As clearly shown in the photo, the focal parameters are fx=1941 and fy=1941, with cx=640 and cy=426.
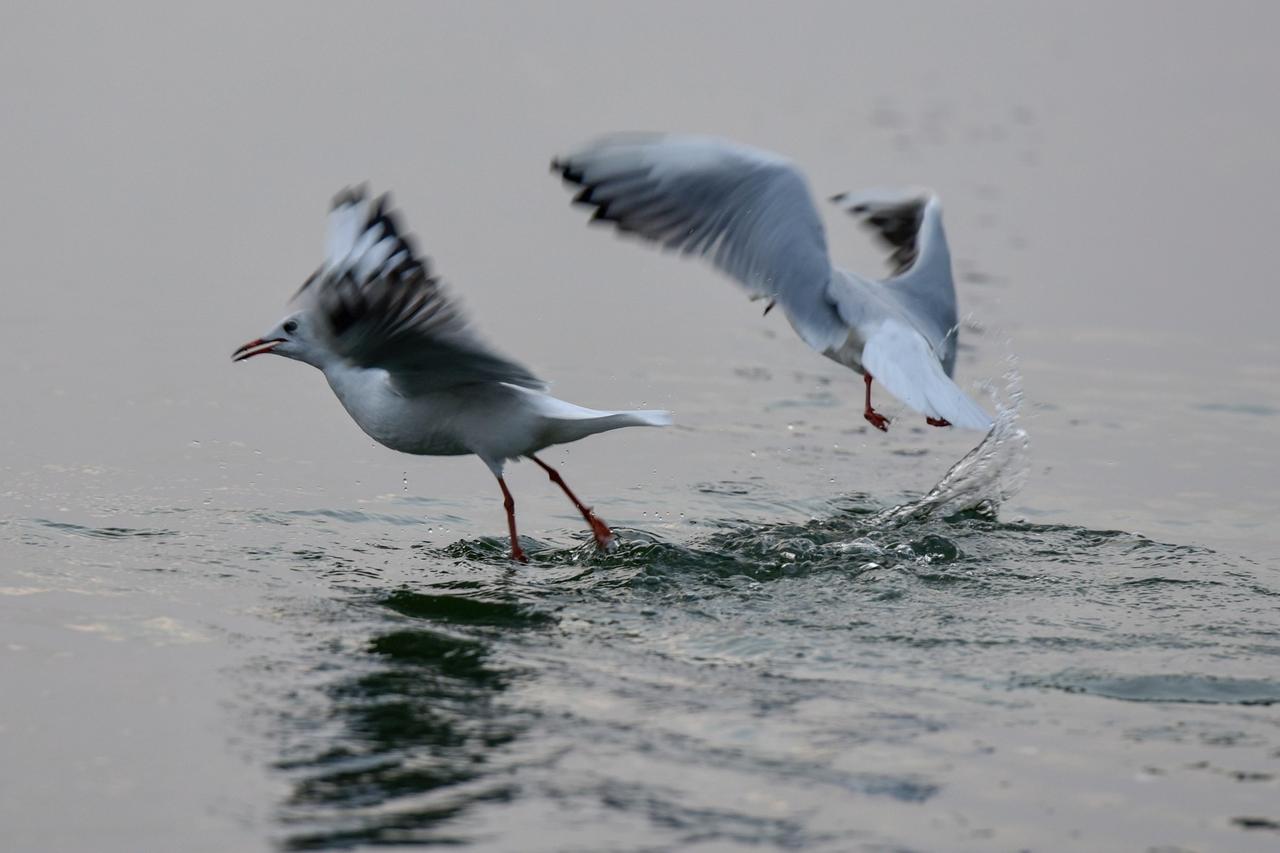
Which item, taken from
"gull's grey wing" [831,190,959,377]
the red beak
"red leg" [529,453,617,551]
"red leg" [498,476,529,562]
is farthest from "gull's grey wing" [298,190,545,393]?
"gull's grey wing" [831,190,959,377]

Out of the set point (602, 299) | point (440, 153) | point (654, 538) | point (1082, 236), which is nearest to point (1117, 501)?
point (654, 538)

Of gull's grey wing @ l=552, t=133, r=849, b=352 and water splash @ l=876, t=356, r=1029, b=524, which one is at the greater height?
gull's grey wing @ l=552, t=133, r=849, b=352

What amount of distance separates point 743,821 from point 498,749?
730 mm

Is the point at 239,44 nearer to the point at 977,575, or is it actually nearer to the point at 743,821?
the point at 977,575

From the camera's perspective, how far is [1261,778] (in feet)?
16.8

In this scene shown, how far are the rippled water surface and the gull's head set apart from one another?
66 centimetres

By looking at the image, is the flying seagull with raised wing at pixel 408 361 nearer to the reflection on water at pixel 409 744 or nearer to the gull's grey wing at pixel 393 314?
the gull's grey wing at pixel 393 314

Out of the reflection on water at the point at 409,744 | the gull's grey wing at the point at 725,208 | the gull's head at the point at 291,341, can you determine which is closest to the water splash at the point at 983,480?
the gull's grey wing at the point at 725,208

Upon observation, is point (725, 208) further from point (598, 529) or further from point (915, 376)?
point (598, 529)

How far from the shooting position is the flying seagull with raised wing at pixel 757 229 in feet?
23.1

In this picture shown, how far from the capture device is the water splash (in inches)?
A: 305

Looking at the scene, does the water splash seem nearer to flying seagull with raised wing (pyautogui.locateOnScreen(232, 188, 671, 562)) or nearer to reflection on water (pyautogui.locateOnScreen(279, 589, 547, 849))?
flying seagull with raised wing (pyautogui.locateOnScreen(232, 188, 671, 562))

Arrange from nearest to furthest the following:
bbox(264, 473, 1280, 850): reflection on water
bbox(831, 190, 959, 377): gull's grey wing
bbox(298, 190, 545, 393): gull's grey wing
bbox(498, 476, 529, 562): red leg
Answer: bbox(264, 473, 1280, 850): reflection on water
bbox(298, 190, 545, 393): gull's grey wing
bbox(498, 476, 529, 562): red leg
bbox(831, 190, 959, 377): gull's grey wing

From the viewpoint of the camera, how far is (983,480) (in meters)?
7.95
